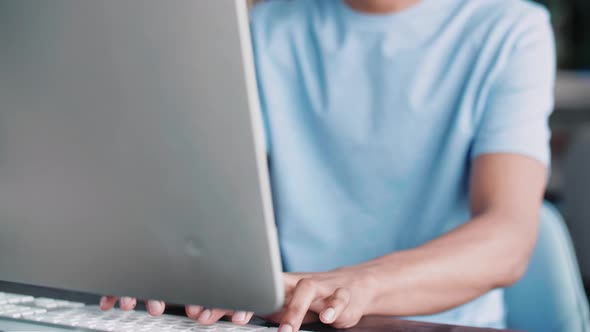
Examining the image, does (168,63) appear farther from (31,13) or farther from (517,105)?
(517,105)

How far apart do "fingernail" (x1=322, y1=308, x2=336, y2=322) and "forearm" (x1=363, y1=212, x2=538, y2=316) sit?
4.0 inches

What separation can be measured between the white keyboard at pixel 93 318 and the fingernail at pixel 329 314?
0.05 m

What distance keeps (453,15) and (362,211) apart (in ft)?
1.14

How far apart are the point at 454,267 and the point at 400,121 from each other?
14.1 inches

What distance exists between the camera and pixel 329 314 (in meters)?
0.65

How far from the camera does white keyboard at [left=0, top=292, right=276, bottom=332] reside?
635 millimetres

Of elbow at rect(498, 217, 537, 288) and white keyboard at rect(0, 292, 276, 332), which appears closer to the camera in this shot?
white keyboard at rect(0, 292, 276, 332)

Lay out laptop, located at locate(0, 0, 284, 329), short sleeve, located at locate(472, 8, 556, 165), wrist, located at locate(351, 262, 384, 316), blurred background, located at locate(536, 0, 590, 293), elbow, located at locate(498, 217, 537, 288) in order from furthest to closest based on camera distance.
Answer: blurred background, located at locate(536, 0, 590, 293) < short sleeve, located at locate(472, 8, 556, 165) < elbow, located at locate(498, 217, 537, 288) < wrist, located at locate(351, 262, 384, 316) < laptop, located at locate(0, 0, 284, 329)

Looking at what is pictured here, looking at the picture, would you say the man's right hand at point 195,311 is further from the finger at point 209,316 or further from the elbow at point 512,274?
the elbow at point 512,274

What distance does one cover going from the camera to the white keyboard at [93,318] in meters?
0.63

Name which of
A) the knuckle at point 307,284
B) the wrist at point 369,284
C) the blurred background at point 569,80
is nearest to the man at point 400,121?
the wrist at point 369,284

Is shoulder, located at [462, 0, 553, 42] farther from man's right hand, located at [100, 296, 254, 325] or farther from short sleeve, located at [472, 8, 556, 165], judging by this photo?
man's right hand, located at [100, 296, 254, 325]

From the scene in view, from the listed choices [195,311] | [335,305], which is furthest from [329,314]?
[195,311]

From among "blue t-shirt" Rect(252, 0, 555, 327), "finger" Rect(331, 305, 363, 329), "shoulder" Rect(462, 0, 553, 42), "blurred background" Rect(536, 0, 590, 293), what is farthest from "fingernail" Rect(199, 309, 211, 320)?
"blurred background" Rect(536, 0, 590, 293)
